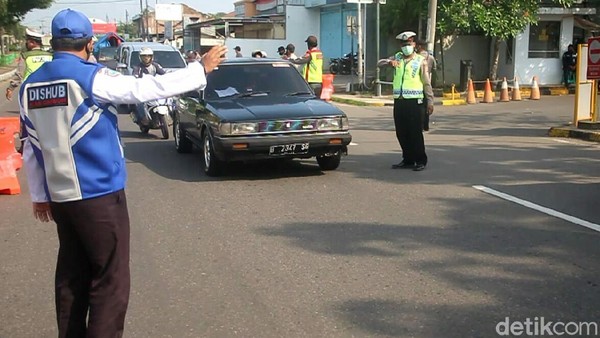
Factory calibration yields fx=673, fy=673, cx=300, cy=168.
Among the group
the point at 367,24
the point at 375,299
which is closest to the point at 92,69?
the point at 375,299

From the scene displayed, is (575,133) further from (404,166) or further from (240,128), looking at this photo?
(240,128)

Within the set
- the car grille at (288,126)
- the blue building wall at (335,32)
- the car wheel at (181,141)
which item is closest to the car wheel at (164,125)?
the car wheel at (181,141)

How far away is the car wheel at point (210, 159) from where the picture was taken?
898 centimetres

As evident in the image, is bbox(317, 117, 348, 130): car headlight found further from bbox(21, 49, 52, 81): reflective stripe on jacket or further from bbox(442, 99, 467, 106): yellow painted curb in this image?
bbox(442, 99, 467, 106): yellow painted curb

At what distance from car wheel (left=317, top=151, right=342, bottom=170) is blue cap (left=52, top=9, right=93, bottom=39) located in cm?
632

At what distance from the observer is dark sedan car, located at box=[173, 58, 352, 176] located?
8531 mm

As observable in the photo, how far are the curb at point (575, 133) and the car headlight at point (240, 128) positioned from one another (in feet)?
24.5

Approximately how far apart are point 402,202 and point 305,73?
266 inches

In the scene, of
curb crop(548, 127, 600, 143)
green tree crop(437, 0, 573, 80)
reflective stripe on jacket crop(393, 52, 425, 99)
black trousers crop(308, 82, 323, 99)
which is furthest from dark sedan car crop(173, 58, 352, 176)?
green tree crop(437, 0, 573, 80)

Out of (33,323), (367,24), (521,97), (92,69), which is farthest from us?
(367,24)

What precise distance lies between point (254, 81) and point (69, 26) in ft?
21.9

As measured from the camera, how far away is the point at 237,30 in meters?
50.9

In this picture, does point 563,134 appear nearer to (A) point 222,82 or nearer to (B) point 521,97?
(A) point 222,82

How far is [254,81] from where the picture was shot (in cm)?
983
